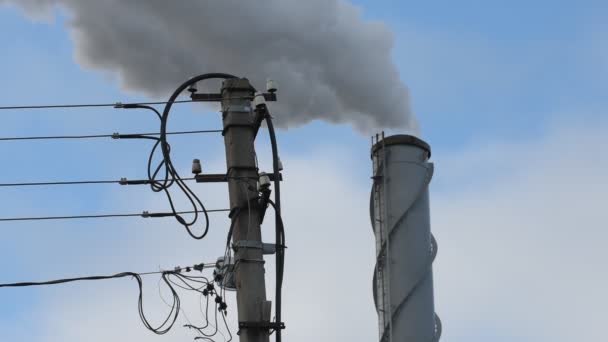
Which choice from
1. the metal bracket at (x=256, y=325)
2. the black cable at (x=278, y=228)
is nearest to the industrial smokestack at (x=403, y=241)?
the black cable at (x=278, y=228)

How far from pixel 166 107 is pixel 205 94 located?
21.0 inches

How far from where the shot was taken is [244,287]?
472 inches

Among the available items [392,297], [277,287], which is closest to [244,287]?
[277,287]

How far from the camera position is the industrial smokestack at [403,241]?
773 inches

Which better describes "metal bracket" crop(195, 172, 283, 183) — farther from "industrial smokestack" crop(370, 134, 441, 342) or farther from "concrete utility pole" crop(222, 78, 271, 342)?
"industrial smokestack" crop(370, 134, 441, 342)

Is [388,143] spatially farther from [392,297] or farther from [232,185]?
[232,185]

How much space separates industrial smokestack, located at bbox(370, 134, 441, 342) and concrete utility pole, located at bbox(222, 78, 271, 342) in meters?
7.80

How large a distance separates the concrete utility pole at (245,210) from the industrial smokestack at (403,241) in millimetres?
7800

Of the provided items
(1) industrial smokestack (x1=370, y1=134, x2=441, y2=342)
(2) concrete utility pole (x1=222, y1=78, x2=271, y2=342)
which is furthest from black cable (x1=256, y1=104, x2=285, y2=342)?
(1) industrial smokestack (x1=370, y1=134, x2=441, y2=342)

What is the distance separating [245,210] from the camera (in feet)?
40.5

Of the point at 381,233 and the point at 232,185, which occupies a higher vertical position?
the point at 381,233

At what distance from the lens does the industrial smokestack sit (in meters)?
19.6

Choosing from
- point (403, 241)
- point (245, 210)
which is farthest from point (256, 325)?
point (403, 241)

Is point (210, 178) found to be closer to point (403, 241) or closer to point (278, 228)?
point (278, 228)
